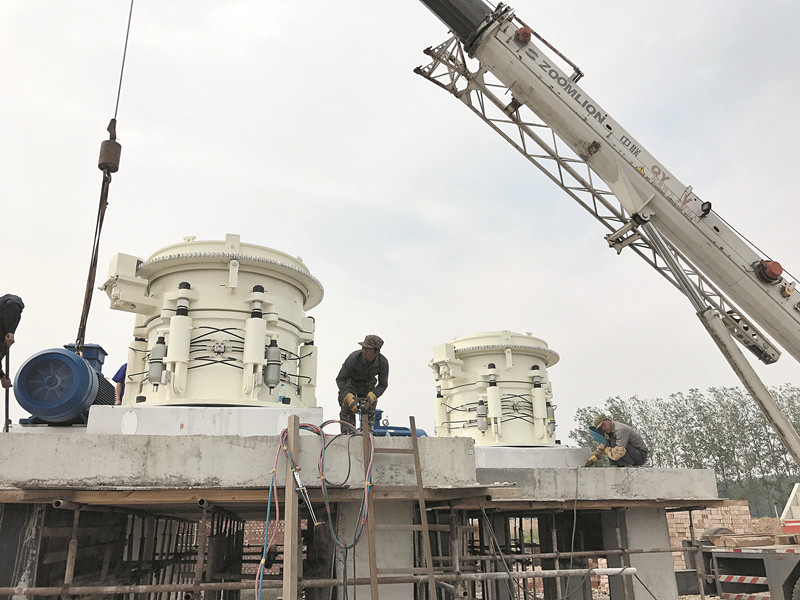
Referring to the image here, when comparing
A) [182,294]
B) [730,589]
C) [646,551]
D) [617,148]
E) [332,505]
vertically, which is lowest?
[730,589]

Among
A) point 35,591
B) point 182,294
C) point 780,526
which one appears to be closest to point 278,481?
point 35,591

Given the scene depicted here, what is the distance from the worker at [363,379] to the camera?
902 centimetres

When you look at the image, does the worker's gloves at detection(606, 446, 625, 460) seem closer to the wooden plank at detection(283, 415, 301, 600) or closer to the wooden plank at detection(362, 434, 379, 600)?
the wooden plank at detection(362, 434, 379, 600)

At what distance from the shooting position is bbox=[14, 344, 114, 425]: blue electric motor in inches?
337

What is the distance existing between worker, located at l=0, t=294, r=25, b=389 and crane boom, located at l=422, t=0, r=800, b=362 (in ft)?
27.8

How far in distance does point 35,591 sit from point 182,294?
4.62 metres

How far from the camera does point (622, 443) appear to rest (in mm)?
12211

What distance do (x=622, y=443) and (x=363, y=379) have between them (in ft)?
19.3

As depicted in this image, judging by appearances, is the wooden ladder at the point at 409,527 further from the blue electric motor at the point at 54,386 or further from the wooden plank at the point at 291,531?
the blue electric motor at the point at 54,386

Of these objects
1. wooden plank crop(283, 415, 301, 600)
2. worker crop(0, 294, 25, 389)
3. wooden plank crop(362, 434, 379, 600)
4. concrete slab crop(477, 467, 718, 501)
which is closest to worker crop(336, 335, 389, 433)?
wooden plank crop(362, 434, 379, 600)

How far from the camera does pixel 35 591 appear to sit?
678 cm

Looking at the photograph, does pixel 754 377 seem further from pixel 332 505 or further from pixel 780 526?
pixel 780 526

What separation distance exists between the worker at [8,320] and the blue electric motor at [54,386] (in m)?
0.27

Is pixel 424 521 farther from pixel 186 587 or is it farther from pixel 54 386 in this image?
pixel 54 386
